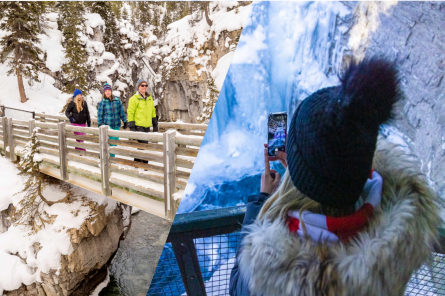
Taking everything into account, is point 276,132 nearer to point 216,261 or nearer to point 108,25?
point 216,261

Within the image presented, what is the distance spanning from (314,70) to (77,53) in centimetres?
1524

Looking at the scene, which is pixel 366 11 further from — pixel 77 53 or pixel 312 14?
pixel 77 53

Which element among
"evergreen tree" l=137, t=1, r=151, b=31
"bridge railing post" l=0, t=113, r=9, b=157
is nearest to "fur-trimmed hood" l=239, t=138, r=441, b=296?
"bridge railing post" l=0, t=113, r=9, b=157

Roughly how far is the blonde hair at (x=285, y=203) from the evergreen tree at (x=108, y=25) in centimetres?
1915

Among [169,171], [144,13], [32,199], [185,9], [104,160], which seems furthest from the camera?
[185,9]

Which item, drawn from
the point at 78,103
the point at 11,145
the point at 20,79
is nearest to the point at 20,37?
the point at 20,79

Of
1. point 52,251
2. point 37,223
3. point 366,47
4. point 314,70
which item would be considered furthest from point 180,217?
point 37,223

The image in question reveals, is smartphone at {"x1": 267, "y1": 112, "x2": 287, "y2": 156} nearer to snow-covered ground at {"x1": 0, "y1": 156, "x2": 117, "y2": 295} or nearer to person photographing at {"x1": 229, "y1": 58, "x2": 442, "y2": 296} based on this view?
person photographing at {"x1": 229, "y1": 58, "x2": 442, "y2": 296}

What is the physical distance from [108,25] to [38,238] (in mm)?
15866

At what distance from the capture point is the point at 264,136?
657 millimetres

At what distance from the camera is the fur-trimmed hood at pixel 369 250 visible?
537 mm

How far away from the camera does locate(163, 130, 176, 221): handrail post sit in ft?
9.86

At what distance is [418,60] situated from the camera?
62 centimetres

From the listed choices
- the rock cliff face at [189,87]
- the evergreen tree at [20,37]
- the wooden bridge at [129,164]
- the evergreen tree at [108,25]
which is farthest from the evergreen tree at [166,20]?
the wooden bridge at [129,164]
